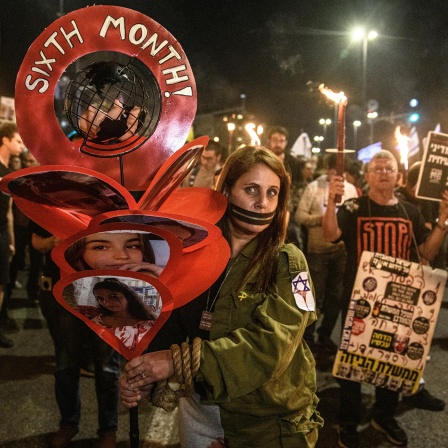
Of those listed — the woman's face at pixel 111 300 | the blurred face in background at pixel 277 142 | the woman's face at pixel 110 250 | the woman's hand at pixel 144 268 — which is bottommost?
the woman's face at pixel 111 300

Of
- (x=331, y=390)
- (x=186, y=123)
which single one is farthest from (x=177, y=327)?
(x=331, y=390)

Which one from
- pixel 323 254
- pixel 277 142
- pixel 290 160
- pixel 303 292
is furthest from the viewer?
pixel 290 160

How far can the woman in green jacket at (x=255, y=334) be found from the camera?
1396 millimetres

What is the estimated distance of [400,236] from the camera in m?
3.46

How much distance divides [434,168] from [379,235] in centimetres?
94

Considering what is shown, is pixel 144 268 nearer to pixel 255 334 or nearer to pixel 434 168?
pixel 255 334

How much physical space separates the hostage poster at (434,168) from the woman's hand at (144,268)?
121 inches

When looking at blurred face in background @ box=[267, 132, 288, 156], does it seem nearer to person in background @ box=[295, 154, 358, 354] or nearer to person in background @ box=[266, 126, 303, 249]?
person in background @ box=[266, 126, 303, 249]

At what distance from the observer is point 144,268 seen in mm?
1391

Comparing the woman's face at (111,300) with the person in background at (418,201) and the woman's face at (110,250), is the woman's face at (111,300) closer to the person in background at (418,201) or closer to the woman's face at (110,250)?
the woman's face at (110,250)

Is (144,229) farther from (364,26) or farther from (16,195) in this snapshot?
(364,26)

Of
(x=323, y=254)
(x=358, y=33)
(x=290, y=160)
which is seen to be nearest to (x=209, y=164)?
(x=290, y=160)

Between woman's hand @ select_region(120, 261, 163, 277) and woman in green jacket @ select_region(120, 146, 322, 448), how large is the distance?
0.90 feet

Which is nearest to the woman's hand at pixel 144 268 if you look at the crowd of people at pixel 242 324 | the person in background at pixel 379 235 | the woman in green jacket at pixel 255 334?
the crowd of people at pixel 242 324
